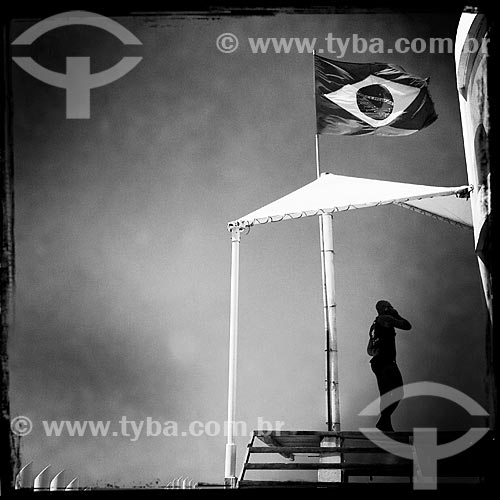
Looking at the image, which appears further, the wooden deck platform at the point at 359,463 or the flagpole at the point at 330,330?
the flagpole at the point at 330,330

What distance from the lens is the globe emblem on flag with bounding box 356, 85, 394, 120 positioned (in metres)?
8.09

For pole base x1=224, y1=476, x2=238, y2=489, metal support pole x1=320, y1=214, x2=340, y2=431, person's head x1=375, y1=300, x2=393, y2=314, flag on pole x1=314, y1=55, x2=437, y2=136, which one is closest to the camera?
pole base x1=224, y1=476, x2=238, y2=489

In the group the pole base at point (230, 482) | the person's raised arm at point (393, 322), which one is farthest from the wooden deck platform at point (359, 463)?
the person's raised arm at point (393, 322)

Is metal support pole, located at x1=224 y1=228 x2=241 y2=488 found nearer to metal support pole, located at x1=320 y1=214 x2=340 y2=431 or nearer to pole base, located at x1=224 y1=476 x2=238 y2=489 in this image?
pole base, located at x1=224 y1=476 x2=238 y2=489

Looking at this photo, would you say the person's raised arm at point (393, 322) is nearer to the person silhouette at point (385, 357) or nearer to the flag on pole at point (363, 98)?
the person silhouette at point (385, 357)

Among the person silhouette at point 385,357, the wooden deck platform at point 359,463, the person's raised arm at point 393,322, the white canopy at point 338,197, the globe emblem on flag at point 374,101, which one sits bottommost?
the wooden deck platform at point 359,463

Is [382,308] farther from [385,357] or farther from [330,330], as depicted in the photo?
[330,330]

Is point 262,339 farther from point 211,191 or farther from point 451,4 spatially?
point 451,4

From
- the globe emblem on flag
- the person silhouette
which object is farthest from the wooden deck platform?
the globe emblem on flag

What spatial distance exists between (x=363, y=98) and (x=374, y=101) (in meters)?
0.12

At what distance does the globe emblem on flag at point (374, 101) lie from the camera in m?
8.09

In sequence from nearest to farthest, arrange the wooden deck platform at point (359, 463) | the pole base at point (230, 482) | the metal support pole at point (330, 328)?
1. the wooden deck platform at point (359, 463)
2. the pole base at point (230, 482)
3. the metal support pole at point (330, 328)

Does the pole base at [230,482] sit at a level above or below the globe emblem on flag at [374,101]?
below

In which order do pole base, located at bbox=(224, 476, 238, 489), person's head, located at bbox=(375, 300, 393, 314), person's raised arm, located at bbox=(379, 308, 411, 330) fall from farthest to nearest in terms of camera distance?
person's head, located at bbox=(375, 300, 393, 314)
person's raised arm, located at bbox=(379, 308, 411, 330)
pole base, located at bbox=(224, 476, 238, 489)
